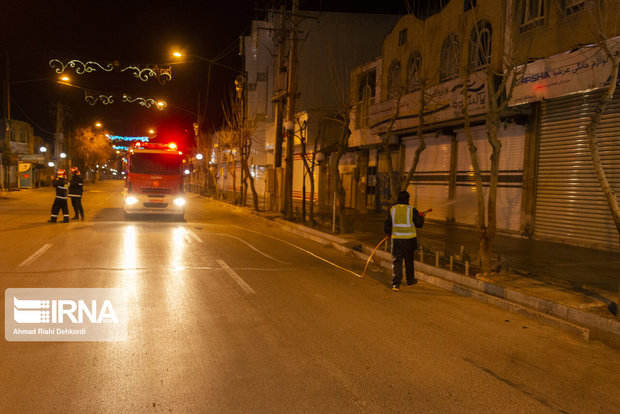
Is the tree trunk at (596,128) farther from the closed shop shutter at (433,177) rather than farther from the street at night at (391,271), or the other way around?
the closed shop shutter at (433,177)

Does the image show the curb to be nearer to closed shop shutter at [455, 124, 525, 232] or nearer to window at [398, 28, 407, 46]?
closed shop shutter at [455, 124, 525, 232]

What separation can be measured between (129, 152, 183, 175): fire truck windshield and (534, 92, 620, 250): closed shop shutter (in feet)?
42.4

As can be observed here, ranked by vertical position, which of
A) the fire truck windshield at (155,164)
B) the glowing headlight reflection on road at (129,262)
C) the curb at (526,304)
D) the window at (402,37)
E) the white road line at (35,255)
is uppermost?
the window at (402,37)

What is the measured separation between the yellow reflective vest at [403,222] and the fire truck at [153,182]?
491 inches

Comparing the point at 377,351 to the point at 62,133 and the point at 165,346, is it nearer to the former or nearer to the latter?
the point at 165,346

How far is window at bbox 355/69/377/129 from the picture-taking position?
24.7 m

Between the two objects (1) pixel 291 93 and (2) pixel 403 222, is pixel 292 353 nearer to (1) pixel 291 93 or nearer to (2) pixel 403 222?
(2) pixel 403 222

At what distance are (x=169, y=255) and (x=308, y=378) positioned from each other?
7284 millimetres

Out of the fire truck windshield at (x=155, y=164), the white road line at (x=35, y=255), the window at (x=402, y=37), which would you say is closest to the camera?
the white road line at (x=35, y=255)

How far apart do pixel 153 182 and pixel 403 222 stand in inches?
508

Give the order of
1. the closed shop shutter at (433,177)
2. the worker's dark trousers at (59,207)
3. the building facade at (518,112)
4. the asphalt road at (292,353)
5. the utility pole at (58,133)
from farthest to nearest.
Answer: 1. the utility pole at (58,133)
2. the closed shop shutter at (433,177)
3. the worker's dark trousers at (59,207)
4. the building facade at (518,112)
5. the asphalt road at (292,353)

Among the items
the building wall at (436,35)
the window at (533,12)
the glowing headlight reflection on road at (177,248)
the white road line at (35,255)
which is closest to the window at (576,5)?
the window at (533,12)

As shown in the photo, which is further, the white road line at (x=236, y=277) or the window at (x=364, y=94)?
the window at (x=364, y=94)

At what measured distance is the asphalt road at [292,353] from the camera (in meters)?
4.15
